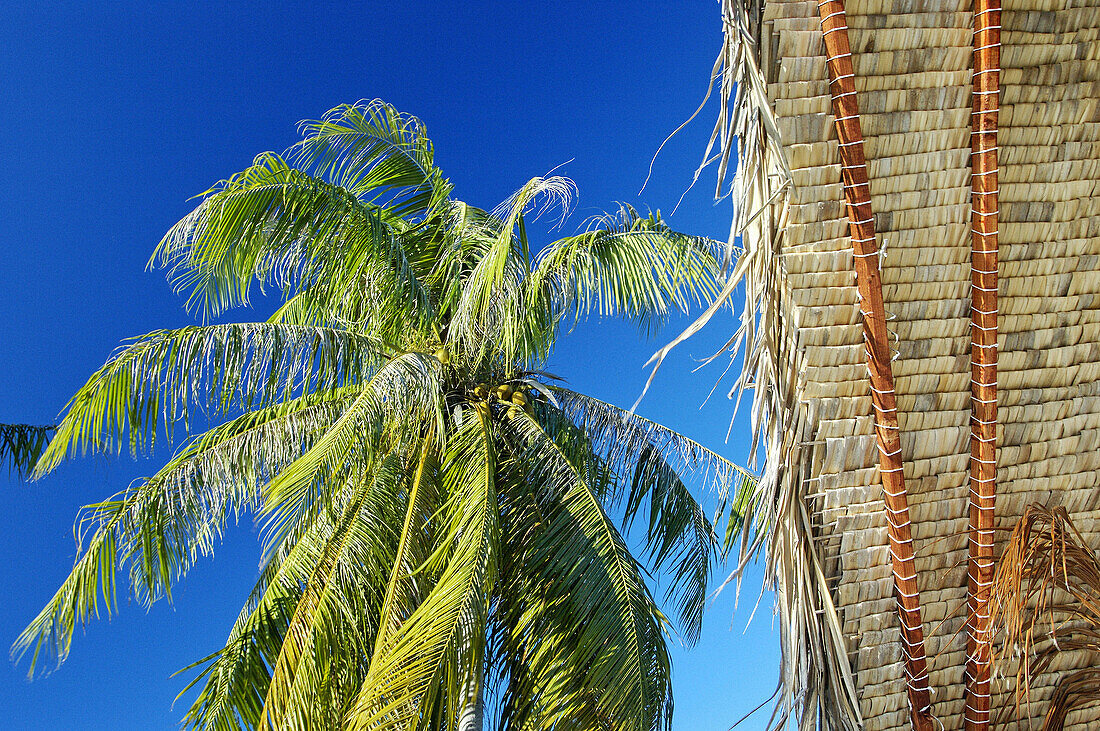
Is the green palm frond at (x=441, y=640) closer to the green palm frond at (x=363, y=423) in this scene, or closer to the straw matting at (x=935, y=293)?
the green palm frond at (x=363, y=423)

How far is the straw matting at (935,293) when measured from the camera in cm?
170

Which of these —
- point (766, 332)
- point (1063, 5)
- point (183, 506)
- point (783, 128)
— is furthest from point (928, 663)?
point (183, 506)

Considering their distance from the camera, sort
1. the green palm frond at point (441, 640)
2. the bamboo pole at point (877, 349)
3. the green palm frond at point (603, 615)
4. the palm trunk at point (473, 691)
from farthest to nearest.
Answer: the green palm frond at point (603, 615)
the palm trunk at point (473, 691)
the green palm frond at point (441, 640)
the bamboo pole at point (877, 349)

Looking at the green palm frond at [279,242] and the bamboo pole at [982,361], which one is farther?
the green palm frond at [279,242]

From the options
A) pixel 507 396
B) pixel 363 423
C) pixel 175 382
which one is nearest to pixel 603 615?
pixel 363 423

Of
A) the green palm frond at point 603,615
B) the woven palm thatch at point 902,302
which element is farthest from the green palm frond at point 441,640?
the woven palm thatch at point 902,302

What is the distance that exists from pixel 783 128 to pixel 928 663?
1249 millimetres

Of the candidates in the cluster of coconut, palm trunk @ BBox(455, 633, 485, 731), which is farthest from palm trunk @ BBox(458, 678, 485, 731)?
the cluster of coconut

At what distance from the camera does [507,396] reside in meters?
7.05

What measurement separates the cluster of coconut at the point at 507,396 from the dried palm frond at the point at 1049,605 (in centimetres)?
512

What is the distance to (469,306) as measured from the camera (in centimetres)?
602

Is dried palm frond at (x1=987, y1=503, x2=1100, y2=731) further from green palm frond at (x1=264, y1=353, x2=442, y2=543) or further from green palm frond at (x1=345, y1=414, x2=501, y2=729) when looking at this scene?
green palm frond at (x1=264, y1=353, x2=442, y2=543)

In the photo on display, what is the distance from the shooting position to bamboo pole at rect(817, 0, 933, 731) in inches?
64.4

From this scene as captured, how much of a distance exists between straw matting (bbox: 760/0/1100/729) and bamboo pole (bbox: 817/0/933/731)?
24 mm
